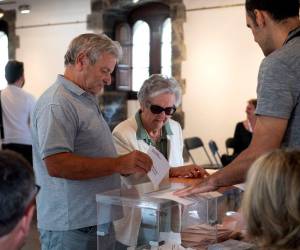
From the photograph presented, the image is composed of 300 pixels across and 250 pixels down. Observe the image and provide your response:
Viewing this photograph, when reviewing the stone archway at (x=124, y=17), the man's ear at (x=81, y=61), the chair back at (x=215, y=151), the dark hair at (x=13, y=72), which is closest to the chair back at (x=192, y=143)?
the chair back at (x=215, y=151)

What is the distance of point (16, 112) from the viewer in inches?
188

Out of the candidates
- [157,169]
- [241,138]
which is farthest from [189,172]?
[241,138]

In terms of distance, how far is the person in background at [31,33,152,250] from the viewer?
196cm

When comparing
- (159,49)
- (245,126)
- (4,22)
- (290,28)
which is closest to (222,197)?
(290,28)

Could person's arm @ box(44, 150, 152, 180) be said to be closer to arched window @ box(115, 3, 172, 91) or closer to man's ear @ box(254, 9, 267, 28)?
man's ear @ box(254, 9, 267, 28)

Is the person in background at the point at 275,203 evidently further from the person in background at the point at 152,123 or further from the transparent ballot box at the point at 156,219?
the person in background at the point at 152,123

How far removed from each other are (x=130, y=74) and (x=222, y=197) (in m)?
6.10

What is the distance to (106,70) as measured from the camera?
7.06 feet

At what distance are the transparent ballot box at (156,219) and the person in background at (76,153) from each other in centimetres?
20

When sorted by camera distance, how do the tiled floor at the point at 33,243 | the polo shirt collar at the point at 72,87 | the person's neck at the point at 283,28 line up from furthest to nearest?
the tiled floor at the point at 33,243, the polo shirt collar at the point at 72,87, the person's neck at the point at 283,28

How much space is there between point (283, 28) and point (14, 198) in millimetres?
1076

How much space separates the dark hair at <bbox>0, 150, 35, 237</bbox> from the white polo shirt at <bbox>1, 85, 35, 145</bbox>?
3.74 meters

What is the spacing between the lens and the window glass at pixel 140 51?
7.62 metres

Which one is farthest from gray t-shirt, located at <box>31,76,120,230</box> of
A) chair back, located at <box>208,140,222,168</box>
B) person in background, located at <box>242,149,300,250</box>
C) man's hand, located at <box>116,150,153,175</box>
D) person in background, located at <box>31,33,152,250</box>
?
chair back, located at <box>208,140,222,168</box>
